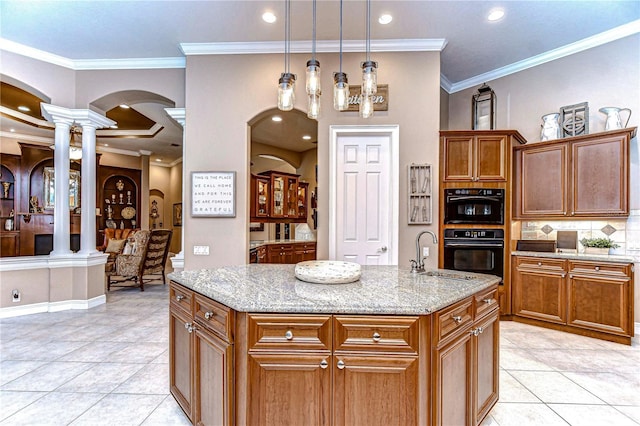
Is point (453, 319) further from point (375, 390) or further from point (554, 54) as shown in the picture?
point (554, 54)

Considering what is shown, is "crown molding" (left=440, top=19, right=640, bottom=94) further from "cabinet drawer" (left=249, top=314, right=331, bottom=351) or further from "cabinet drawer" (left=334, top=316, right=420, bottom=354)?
"cabinet drawer" (left=249, top=314, right=331, bottom=351)

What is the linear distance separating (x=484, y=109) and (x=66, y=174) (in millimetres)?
5766

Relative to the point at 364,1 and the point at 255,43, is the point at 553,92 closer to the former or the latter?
the point at 364,1

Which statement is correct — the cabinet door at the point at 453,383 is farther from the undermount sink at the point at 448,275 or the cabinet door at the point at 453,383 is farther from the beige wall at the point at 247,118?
the beige wall at the point at 247,118

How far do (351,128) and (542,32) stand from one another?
2.34 m

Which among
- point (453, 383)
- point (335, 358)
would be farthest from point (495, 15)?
point (335, 358)

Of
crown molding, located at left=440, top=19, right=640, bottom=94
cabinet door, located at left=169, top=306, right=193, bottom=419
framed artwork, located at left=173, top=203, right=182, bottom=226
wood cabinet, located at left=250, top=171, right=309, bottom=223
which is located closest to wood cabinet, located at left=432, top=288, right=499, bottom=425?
cabinet door, located at left=169, top=306, right=193, bottom=419

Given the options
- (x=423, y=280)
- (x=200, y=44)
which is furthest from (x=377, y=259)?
(x=200, y=44)

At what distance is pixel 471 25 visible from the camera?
3.40 metres

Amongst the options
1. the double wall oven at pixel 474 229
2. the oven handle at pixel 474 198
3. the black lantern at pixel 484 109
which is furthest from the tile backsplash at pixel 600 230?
the black lantern at pixel 484 109

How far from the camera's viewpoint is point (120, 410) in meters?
2.08

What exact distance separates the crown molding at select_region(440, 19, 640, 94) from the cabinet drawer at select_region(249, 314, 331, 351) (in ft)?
14.7

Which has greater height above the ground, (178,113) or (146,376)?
(178,113)

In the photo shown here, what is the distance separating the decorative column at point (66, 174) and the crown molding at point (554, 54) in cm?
513
